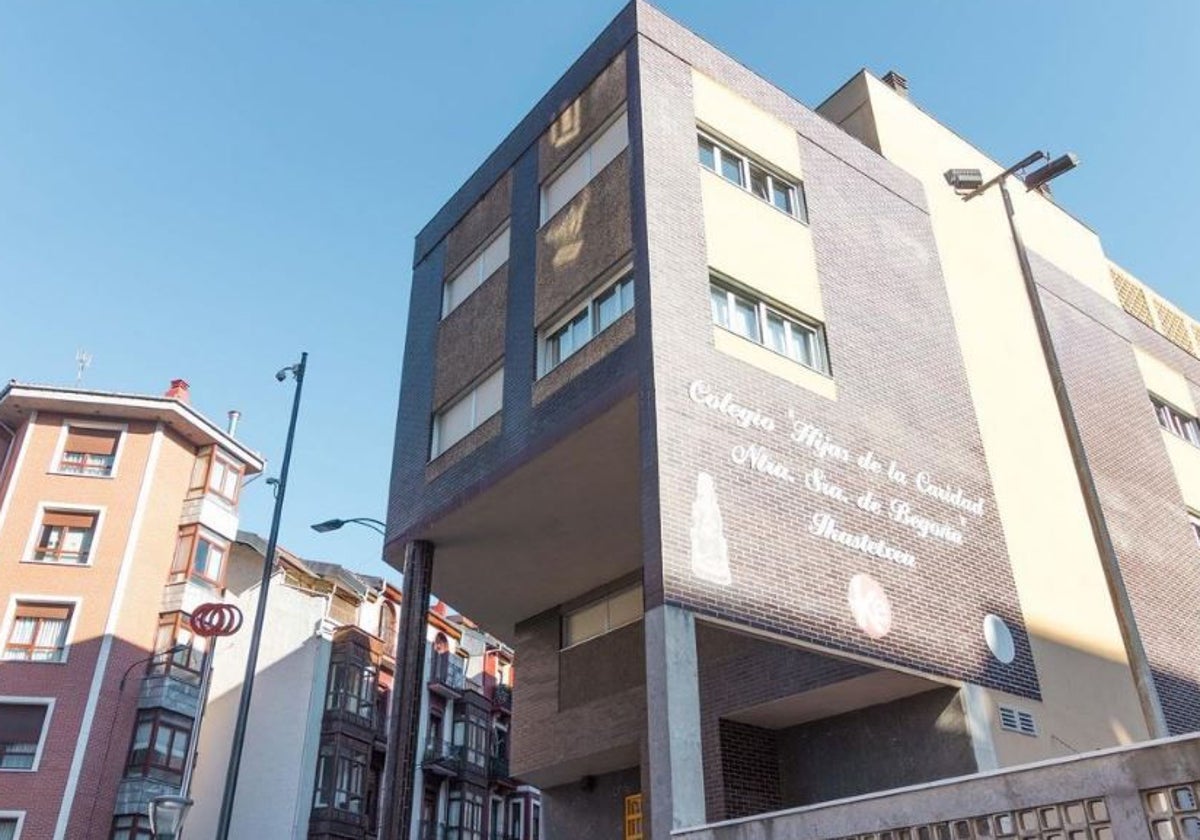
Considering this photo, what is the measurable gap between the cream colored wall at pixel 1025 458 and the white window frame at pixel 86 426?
2775 cm

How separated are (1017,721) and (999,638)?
4.35ft

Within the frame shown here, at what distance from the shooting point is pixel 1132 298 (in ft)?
90.4

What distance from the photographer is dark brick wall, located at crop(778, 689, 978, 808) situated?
1419 centimetres

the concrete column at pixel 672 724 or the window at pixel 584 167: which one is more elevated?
the window at pixel 584 167

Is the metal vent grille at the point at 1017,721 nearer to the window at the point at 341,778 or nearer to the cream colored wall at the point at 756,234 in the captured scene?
the cream colored wall at the point at 756,234

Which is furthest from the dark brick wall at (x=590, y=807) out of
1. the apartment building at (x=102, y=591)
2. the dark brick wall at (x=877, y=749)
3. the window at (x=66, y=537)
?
the window at (x=66, y=537)

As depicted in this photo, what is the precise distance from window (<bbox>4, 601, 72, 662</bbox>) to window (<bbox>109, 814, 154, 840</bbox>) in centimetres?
543

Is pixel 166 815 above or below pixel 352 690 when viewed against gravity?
below

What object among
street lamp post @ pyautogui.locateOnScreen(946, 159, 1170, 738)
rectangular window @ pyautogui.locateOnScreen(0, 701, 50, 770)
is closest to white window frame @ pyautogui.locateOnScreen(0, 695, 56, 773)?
rectangular window @ pyautogui.locateOnScreen(0, 701, 50, 770)

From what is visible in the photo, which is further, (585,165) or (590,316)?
(585,165)

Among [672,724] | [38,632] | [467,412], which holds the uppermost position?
[38,632]

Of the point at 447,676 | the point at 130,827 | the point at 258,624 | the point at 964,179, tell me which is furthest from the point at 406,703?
the point at 447,676

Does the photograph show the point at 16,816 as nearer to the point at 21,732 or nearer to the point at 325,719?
the point at 21,732

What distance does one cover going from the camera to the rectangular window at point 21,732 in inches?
1184
